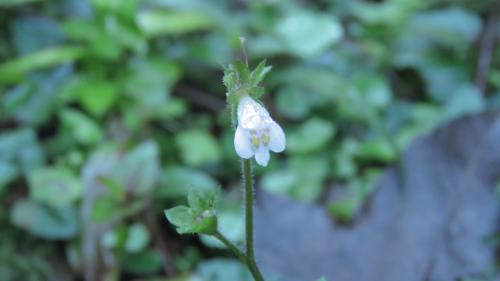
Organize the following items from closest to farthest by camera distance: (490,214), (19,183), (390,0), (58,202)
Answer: (490,214), (58,202), (19,183), (390,0)

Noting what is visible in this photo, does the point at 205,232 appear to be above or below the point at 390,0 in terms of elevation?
below

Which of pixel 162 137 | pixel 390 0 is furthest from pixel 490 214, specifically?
pixel 390 0

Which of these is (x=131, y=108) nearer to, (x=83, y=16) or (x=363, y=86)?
(x=83, y=16)

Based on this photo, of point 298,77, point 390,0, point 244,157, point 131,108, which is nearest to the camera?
point 244,157

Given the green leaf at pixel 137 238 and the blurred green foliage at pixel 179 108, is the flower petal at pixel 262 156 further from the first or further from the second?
the green leaf at pixel 137 238

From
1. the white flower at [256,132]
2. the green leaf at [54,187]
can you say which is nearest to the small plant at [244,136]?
the white flower at [256,132]

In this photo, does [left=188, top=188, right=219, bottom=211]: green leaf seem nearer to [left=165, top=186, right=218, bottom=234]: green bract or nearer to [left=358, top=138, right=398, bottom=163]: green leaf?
[left=165, top=186, right=218, bottom=234]: green bract

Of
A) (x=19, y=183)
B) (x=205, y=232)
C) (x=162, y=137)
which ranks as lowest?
(x=205, y=232)
